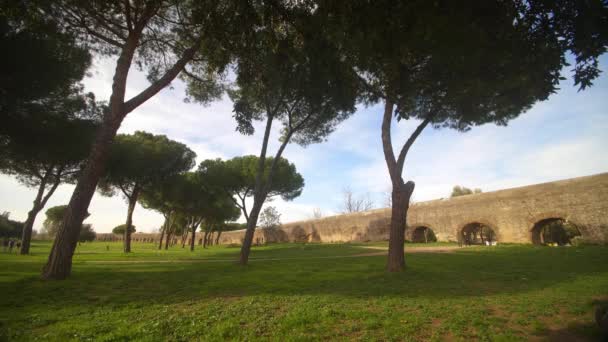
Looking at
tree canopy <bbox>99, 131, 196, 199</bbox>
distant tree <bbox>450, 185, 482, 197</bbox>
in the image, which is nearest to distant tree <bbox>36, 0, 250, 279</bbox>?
tree canopy <bbox>99, 131, 196, 199</bbox>

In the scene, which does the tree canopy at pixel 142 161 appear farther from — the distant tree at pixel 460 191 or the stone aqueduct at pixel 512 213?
the distant tree at pixel 460 191

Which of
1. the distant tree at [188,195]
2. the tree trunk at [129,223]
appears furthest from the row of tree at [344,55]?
the distant tree at [188,195]

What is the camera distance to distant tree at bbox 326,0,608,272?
4.31 metres

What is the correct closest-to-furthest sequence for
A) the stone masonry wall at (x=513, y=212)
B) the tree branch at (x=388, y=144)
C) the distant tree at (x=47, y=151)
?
the tree branch at (x=388, y=144) < the distant tree at (x=47, y=151) < the stone masonry wall at (x=513, y=212)

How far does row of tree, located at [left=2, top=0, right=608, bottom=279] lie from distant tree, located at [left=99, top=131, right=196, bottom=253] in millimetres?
8735

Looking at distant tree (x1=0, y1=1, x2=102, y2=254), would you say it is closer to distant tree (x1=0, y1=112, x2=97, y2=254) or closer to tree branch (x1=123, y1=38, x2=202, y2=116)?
distant tree (x1=0, y1=112, x2=97, y2=254)

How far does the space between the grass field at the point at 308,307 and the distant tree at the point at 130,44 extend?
199 centimetres

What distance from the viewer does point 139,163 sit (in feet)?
66.6

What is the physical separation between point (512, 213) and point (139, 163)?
28.2m

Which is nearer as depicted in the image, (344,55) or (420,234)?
(344,55)

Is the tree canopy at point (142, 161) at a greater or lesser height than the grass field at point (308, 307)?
greater

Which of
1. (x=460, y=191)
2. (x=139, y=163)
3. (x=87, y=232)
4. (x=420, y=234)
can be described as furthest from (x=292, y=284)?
(x=87, y=232)

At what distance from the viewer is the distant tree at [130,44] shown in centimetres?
538

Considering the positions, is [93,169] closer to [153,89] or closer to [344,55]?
[153,89]
